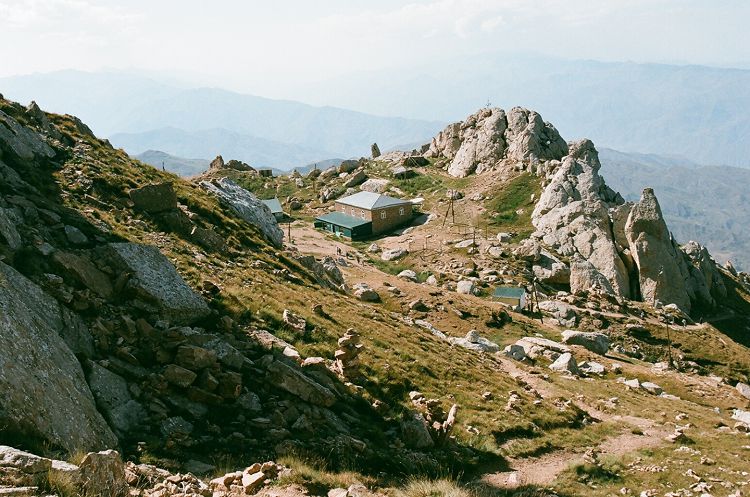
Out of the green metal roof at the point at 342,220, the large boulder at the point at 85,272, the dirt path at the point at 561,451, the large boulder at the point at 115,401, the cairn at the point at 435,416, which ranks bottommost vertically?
the dirt path at the point at 561,451

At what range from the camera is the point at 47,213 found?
21.2 metres

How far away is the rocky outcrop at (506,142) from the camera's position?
4122 inches

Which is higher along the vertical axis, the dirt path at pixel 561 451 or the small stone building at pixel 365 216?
the small stone building at pixel 365 216

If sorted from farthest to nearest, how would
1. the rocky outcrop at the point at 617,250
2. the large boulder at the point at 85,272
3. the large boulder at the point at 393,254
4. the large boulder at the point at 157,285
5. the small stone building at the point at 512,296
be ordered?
the large boulder at the point at 393,254, the rocky outcrop at the point at 617,250, the small stone building at the point at 512,296, the large boulder at the point at 157,285, the large boulder at the point at 85,272

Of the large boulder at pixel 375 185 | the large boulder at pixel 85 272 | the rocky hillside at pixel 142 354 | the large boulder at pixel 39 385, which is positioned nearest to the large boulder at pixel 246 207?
the rocky hillside at pixel 142 354

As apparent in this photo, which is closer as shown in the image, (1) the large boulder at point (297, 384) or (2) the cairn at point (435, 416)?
(1) the large boulder at point (297, 384)

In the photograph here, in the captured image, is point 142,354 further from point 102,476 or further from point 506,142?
point 506,142

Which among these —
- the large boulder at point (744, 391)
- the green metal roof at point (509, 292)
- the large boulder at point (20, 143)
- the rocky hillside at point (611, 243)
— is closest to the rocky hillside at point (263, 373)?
the large boulder at point (20, 143)

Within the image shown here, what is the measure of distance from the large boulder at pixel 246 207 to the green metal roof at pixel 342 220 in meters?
41.2

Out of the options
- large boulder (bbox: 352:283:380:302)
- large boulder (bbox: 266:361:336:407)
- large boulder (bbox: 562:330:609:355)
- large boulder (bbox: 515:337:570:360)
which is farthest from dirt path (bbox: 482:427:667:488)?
large boulder (bbox: 352:283:380:302)

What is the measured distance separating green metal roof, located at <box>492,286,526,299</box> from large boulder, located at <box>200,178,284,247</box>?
24.3m

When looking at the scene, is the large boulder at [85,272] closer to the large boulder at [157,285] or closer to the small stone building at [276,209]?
the large boulder at [157,285]

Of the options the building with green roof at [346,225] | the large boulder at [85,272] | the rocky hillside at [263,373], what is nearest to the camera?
the rocky hillside at [263,373]

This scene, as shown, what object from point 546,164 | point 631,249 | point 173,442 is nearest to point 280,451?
point 173,442
